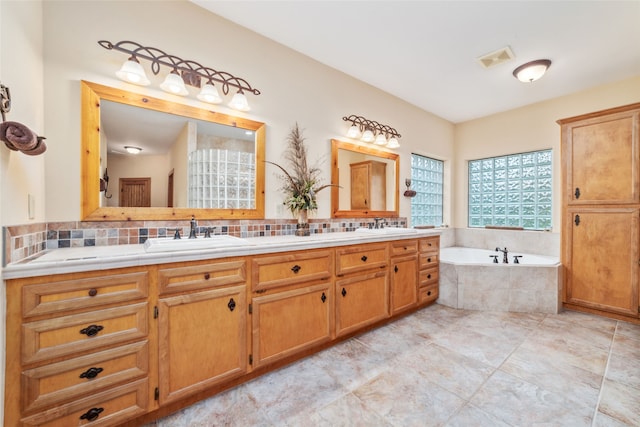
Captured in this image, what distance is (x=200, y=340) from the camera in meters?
1.49

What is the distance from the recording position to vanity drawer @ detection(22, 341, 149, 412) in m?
1.08

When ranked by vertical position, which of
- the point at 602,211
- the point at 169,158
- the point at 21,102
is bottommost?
the point at 602,211

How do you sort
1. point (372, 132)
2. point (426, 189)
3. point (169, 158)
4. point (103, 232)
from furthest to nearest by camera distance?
point (426, 189), point (372, 132), point (169, 158), point (103, 232)

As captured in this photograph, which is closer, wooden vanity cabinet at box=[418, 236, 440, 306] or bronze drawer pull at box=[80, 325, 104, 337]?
bronze drawer pull at box=[80, 325, 104, 337]

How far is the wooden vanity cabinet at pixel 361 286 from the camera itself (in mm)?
2176

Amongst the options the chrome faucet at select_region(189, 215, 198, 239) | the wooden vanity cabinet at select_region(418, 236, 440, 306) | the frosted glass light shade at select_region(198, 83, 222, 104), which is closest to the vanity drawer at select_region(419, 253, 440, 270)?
the wooden vanity cabinet at select_region(418, 236, 440, 306)

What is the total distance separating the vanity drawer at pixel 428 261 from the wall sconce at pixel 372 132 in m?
1.45

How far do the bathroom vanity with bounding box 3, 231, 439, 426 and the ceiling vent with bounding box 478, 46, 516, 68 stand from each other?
2291mm

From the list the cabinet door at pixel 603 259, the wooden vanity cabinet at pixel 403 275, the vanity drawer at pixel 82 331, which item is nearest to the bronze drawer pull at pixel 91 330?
the vanity drawer at pixel 82 331

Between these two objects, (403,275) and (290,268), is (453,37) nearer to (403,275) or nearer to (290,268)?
(403,275)

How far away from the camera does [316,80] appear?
108 inches

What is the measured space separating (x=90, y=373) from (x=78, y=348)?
0.14m

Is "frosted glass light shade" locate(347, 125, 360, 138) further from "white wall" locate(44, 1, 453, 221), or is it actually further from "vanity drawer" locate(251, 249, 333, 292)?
"vanity drawer" locate(251, 249, 333, 292)

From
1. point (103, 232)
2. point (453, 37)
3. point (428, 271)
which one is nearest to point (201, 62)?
point (103, 232)
